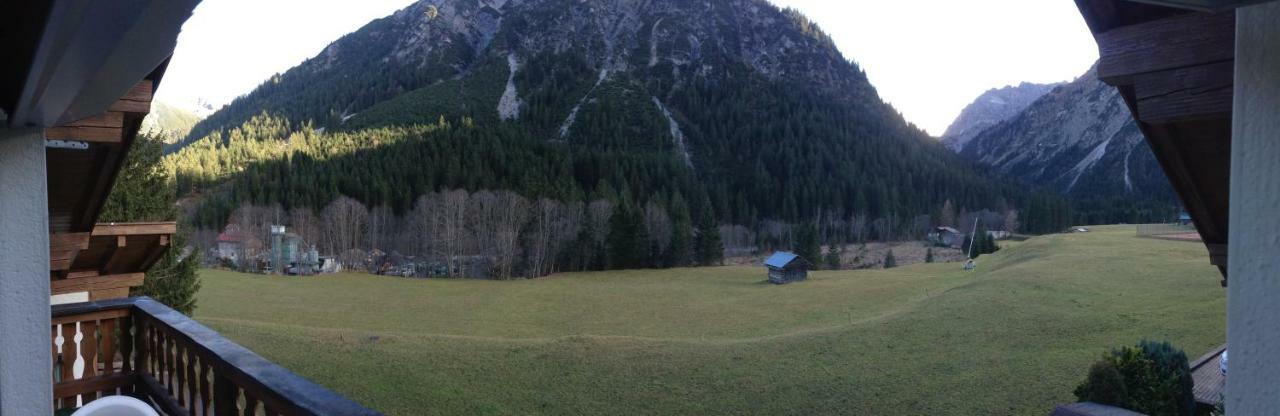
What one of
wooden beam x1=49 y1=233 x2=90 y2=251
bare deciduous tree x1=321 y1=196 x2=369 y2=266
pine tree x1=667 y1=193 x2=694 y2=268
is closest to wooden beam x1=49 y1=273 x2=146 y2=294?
wooden beam x1=49 y1=233 x2=90 y2=251

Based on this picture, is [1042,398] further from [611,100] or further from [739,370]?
[611,100]

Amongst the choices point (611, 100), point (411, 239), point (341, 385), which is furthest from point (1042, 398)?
point (611, 100)

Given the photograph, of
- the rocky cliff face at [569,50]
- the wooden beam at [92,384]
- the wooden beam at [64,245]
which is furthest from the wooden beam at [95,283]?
the rocky cliff face at [569,50]

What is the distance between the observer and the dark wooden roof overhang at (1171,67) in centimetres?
178

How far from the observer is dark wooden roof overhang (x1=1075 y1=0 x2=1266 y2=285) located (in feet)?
5.85

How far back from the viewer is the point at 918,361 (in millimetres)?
18266

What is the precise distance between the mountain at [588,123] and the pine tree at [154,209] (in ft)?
128

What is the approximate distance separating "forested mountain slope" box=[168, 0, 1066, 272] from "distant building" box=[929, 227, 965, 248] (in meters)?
6.61

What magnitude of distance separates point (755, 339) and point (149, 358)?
67.3 ft

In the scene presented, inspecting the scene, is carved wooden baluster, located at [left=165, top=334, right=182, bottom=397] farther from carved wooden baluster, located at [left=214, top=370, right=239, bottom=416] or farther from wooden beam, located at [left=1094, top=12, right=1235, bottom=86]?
wooden beam, located at [left=1094, top=12, right=1235, bottom=86]

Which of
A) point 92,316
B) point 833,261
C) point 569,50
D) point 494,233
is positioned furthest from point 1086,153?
point 92,316

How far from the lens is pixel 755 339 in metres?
23.1

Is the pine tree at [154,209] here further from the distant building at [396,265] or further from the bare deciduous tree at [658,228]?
the bare deciduous tree at [658,228]

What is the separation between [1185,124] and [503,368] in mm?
17351
